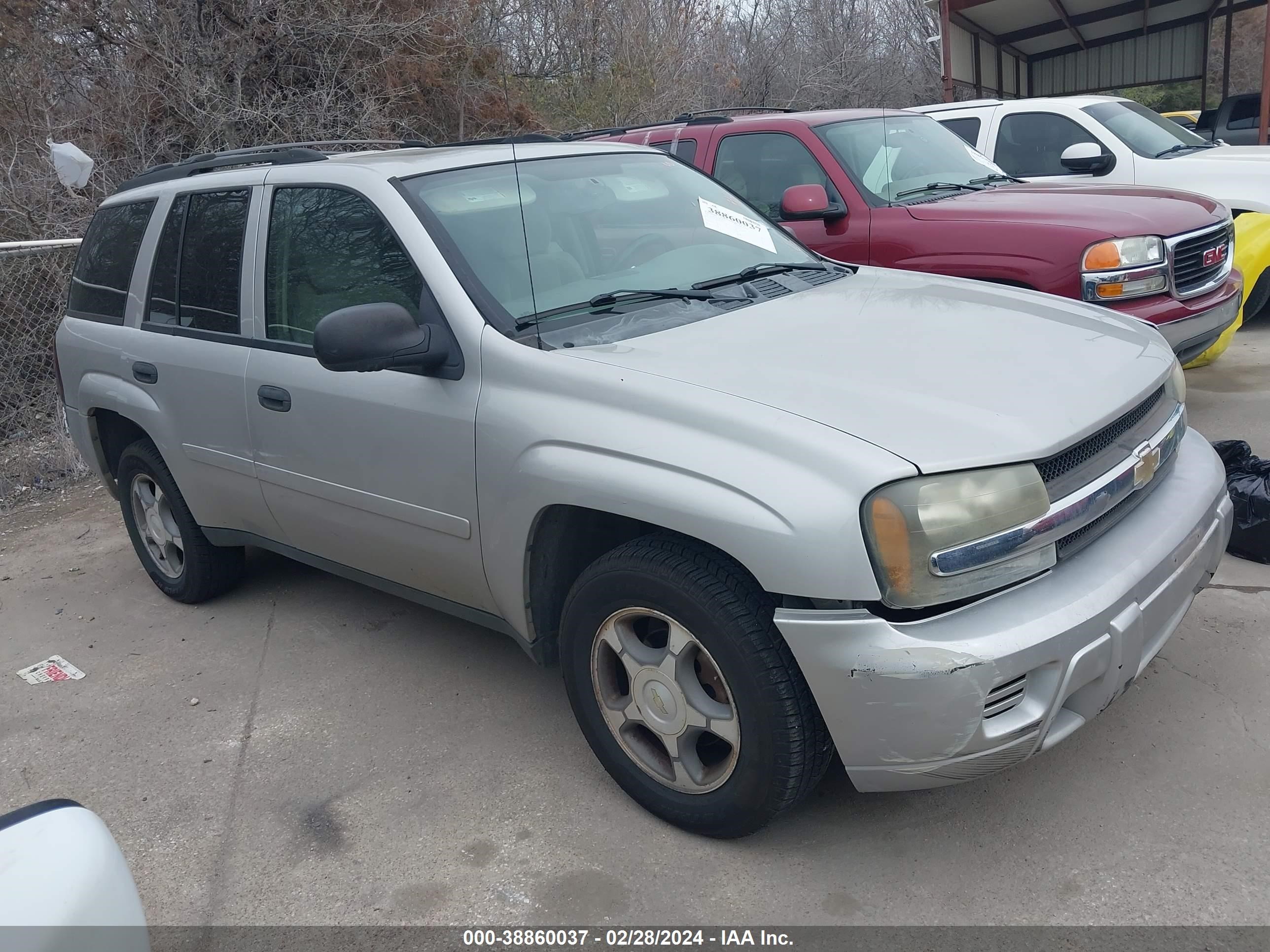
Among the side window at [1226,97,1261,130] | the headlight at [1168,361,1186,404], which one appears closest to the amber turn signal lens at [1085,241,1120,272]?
the headlight at [1168,361,1186,404]

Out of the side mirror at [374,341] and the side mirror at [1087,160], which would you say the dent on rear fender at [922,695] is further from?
the side mirror at [1087,160]

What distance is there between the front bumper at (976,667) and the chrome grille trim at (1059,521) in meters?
0.09

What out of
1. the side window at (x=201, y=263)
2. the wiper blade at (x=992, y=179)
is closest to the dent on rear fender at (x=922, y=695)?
the side window at (x=201, y=263)

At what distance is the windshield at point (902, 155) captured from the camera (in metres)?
6.12

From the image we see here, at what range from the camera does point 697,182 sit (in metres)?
4.15

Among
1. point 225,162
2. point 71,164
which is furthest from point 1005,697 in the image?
point 71,164

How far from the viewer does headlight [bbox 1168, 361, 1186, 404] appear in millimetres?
3246

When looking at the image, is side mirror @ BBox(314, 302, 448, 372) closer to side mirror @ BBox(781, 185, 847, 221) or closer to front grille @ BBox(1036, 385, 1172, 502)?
front grille @ BBox(1036, 385, 1172, 502)

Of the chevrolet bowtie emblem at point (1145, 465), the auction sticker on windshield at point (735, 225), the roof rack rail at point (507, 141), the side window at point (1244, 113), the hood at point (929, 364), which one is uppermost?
the roof rack rail at point (507, 141)

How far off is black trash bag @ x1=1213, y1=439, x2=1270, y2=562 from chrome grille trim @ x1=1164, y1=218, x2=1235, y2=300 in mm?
1447

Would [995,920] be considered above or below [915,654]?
below

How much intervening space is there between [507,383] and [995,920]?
5.95 ft

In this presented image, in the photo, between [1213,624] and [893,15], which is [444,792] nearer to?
[1213,624]

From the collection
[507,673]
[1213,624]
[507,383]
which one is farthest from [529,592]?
[1213,624]
